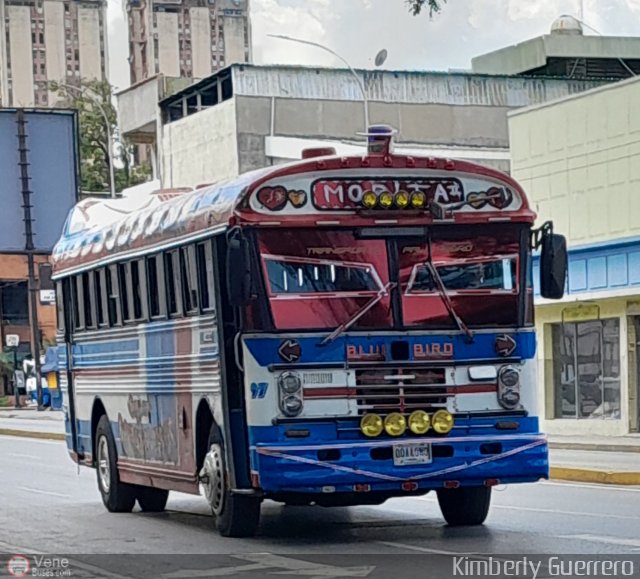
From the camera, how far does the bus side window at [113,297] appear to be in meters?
16.9

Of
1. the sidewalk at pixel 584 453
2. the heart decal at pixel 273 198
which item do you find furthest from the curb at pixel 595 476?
the heart decal at pixel 273 198

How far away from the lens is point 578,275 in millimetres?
34656

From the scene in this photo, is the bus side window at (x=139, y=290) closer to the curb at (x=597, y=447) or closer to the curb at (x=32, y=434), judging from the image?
the curb at (x=597, y=447)

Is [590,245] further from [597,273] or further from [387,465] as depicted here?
[387,465]

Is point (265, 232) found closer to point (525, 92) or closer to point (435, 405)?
point (435, 405)

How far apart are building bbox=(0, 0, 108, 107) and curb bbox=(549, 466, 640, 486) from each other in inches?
6402

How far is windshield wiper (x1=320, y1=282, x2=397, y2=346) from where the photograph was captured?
13070mm

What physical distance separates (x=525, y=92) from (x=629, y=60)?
22.5 ft

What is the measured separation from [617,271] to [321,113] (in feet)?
93.4

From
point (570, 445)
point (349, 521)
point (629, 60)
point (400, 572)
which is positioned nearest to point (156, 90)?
point (629, 60)

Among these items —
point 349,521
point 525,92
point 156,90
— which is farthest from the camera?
point 156,90

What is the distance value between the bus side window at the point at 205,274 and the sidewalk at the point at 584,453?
7.58m

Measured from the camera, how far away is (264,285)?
13164 mm

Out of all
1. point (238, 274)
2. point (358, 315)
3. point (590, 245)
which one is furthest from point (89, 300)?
point (590, 245)
